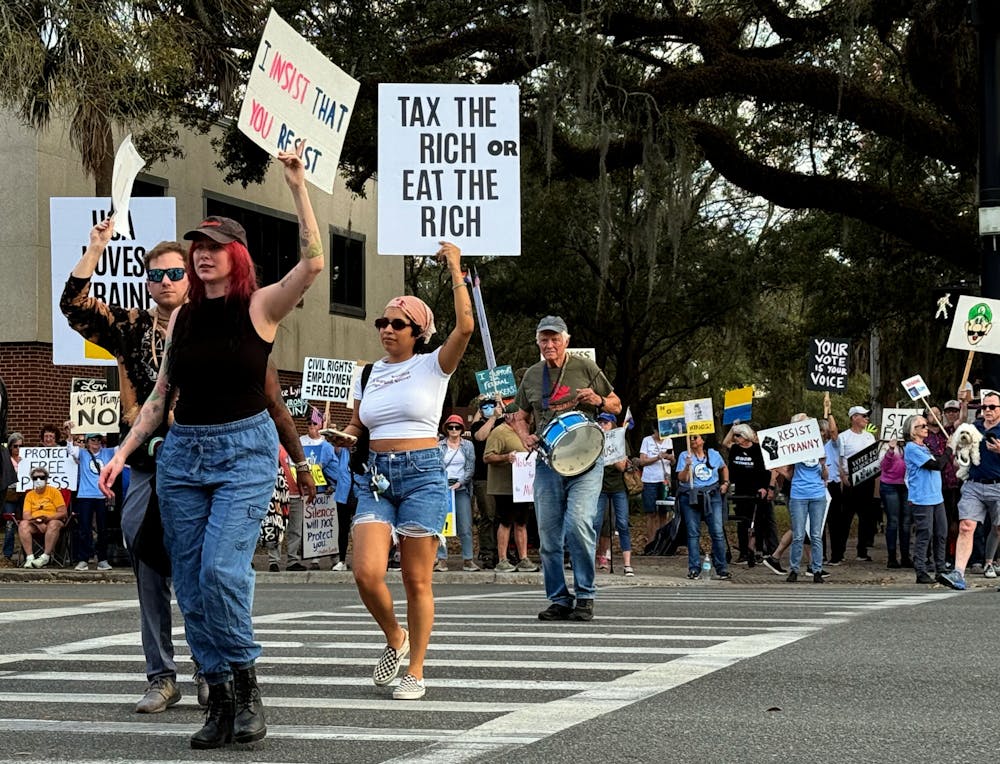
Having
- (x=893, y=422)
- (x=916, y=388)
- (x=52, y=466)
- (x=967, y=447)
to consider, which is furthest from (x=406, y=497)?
(x=893, y=422)

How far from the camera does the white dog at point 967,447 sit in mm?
16672

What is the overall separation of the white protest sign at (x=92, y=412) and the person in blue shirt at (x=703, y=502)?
728cm

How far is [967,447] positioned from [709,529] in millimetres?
3661

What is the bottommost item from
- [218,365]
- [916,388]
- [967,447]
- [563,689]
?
[563,689]

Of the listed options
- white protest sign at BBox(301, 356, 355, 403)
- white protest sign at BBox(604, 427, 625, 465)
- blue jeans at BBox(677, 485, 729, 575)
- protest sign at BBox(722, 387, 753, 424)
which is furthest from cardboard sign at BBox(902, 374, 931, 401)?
white protest sign at BBox(301, 356, 355, 403)

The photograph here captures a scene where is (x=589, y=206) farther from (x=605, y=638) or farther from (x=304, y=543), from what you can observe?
(x=605, y=638)

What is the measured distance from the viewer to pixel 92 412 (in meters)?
20.6

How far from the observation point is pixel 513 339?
46.8 metres

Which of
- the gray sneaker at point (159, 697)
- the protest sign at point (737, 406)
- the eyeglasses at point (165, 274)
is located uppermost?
the eyeglasses at point (165, 274)

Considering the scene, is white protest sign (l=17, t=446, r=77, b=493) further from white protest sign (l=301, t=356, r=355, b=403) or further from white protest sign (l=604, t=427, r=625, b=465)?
white protest sign (l=604, t=427, r=625, b=465)

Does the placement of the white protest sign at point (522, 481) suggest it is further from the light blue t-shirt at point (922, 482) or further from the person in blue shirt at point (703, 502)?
the light blue t-shirt at point (922, 482)

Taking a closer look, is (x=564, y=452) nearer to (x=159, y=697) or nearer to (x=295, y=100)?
(x=295, y=100)

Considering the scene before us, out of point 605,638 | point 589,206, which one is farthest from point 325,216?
point 605,638

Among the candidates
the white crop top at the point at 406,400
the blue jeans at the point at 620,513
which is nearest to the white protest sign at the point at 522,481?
the blue jeans at the point at 620,513
